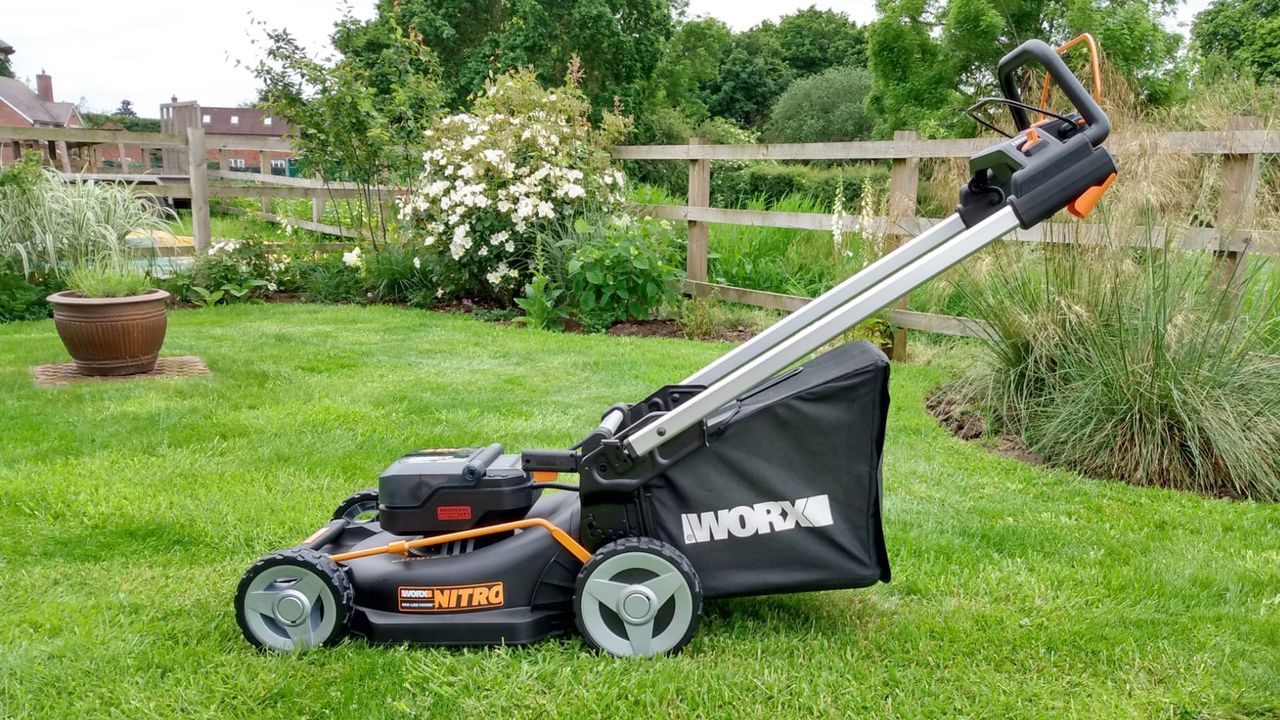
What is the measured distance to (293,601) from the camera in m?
2.21

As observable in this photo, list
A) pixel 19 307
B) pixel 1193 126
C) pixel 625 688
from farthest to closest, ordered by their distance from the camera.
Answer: pixel 19 307 < pixel 1193 126 < pixel 625 688

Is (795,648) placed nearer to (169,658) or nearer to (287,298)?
(169,658)

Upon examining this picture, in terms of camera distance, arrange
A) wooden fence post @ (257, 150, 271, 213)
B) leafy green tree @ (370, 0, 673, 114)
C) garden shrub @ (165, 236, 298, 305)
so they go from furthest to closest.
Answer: leafy green tree @ (370, 0, 673, 114) → wooden fence post @ (257, 150, 271, 213) → garden shrub @ (165, 236, 298, 305)

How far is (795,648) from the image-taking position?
2279 mm

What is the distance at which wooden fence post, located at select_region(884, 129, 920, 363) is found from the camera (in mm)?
5500

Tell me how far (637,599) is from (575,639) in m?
0.23

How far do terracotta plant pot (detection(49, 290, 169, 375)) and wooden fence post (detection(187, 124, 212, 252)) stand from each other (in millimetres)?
4187

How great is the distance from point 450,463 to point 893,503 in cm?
164

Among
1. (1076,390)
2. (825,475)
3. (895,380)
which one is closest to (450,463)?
(825,475)

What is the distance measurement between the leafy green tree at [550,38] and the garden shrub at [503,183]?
1461 centimetres

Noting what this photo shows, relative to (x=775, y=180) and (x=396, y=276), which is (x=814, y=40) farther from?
(x=396, y=276)

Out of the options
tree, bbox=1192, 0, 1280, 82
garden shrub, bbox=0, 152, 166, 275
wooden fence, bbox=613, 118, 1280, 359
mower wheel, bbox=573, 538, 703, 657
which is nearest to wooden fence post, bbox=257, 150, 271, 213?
garden shrub, bbox=0, 152, 166, 275

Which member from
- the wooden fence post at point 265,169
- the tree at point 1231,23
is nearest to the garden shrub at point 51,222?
the wooden fence post at point 265,169

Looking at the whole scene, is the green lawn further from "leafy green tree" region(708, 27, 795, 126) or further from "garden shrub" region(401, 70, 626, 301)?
"leafy green tree" region(708, 27, 795, 126)
